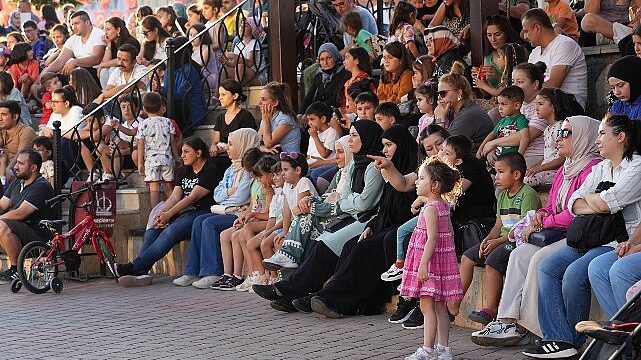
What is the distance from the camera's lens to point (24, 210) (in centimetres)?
1364

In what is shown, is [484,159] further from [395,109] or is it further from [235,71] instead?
[235,71]

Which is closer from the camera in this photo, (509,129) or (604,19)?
(509,129)

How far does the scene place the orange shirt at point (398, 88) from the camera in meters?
13.0

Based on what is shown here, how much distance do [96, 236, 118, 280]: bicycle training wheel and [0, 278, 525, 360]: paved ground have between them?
0.69m

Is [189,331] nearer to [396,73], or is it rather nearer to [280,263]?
[280,263]

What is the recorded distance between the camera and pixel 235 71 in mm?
15406

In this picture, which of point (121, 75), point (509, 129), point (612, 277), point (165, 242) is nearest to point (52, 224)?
point (165, 242)

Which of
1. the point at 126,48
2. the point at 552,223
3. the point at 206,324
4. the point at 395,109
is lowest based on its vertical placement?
the point at 206,324

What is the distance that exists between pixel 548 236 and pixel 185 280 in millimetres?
5092

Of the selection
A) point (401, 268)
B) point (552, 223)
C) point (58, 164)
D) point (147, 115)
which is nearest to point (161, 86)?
point (147, 115)

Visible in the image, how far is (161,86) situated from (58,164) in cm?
177

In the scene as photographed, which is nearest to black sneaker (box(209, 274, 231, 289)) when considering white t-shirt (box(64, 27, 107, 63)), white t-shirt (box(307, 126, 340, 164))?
white t-shirt (box(307, 126, 340, 164))

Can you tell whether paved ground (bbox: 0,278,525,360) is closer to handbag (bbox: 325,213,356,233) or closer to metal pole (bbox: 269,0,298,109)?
handbag (bbox: 325,213,356,233)

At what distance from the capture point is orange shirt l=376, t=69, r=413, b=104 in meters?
13.0
